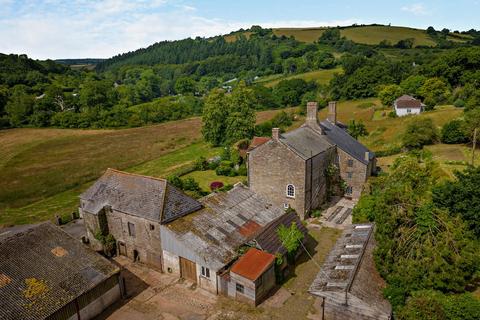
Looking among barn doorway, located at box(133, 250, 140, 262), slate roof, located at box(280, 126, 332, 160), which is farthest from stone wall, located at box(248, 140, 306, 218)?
barn doorway, located at box(133, 250, 140, 262)

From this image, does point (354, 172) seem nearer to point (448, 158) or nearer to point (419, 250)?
point (448, 158)

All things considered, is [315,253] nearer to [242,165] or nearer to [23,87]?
[242,165]

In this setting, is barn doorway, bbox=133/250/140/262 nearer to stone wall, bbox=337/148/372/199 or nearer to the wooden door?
the wooden door

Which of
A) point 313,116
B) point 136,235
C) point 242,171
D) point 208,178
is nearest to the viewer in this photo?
point 136,235

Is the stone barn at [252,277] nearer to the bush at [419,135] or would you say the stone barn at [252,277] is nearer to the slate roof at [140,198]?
the slate roof at [140,198]

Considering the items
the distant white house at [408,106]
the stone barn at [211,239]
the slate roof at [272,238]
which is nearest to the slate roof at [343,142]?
the stone barn at [211,239]

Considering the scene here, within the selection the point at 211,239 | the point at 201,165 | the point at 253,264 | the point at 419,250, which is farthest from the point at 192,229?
the point at 201,165
